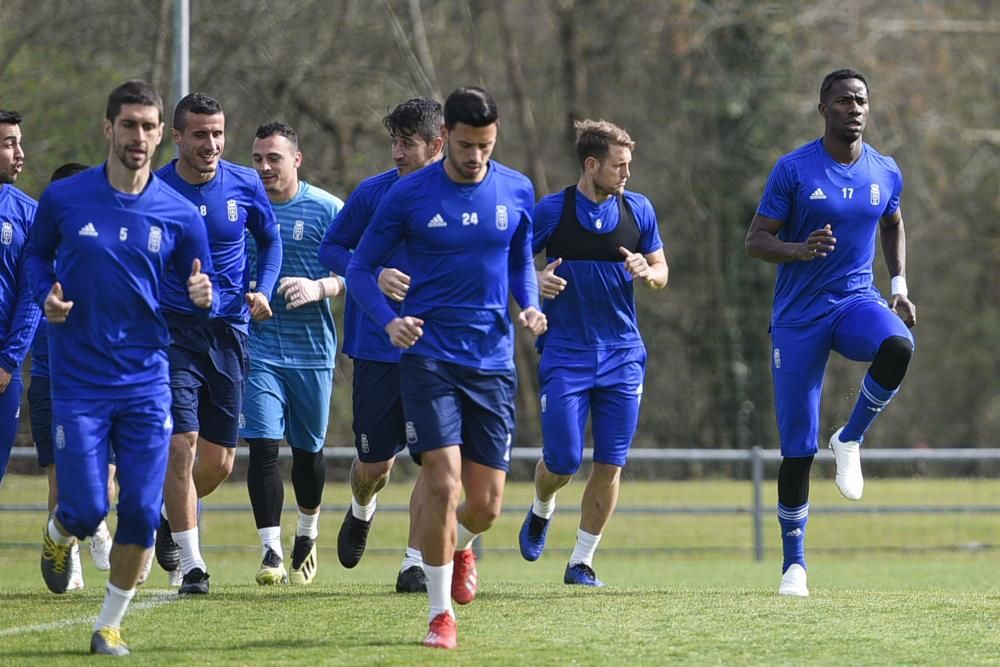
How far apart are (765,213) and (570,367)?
1.53m

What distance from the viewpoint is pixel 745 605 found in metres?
8.50

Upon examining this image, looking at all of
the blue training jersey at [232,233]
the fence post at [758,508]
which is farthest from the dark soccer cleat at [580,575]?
the fence post at [758,508]

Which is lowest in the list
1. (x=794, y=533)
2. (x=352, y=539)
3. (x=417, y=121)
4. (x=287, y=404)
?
(x=352, y=539)

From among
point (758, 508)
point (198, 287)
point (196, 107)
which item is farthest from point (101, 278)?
point (758, 508)

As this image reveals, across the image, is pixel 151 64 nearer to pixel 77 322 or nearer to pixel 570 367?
pixel 570 367

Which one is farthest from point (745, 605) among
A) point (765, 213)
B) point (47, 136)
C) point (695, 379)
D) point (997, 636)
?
point (695, 379)

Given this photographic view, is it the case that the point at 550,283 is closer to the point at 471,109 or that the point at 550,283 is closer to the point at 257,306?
the point at 257,306

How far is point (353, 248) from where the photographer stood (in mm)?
9250

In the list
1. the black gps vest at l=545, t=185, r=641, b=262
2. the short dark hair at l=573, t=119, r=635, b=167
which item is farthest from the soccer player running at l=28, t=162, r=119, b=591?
the short dark hair at l=573, t=119, r=635, b=167

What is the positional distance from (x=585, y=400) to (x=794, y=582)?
1687mm

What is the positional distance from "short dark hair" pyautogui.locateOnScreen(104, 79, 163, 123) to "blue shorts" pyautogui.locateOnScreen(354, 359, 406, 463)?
2.71 m

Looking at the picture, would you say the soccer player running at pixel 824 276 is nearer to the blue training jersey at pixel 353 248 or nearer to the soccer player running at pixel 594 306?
the soccer player running at pixel 594 306

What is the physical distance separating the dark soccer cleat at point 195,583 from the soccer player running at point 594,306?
88.4 inches

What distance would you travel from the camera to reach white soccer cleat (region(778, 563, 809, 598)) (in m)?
9.06
